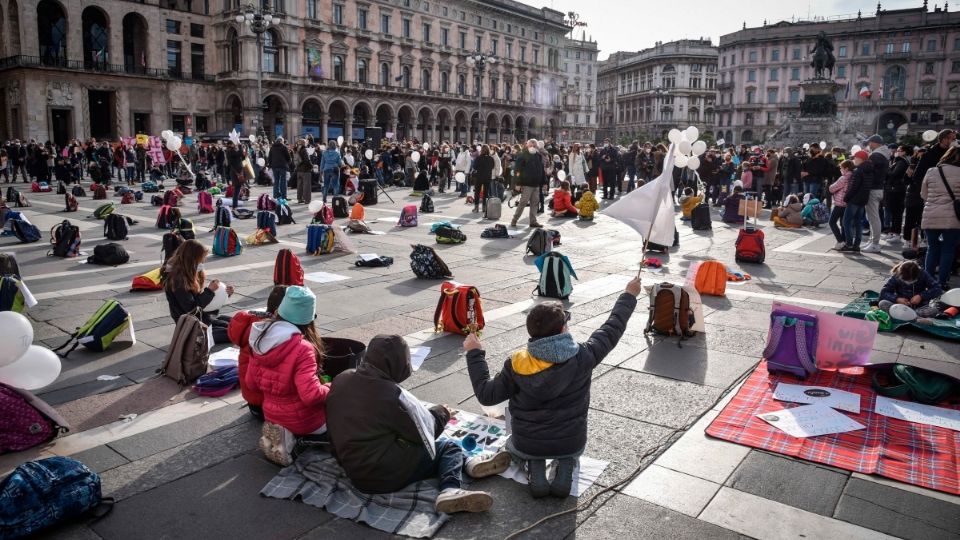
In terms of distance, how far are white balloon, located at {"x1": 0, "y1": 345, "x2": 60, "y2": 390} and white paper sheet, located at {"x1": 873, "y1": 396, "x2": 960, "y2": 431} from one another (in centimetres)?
535

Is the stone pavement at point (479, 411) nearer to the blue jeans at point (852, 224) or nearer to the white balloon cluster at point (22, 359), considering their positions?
the white balloon cluster at point (22, 359)

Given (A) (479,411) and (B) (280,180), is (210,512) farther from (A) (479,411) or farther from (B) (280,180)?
(B) (280,180)

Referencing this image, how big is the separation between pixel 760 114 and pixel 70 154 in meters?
80.0

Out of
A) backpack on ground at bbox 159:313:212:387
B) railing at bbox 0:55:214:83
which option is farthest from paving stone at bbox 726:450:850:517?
railing at bbox 0:55:214:83

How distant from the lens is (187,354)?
16.4ft

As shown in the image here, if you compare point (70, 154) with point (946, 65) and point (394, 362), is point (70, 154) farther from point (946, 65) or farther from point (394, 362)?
point (946, 65)

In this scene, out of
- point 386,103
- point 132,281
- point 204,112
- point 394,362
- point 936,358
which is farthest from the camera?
point 386,103

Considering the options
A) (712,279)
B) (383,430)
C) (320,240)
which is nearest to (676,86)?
(320,240)

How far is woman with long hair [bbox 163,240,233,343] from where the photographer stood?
552cm

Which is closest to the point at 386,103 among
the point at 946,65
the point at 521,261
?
the point at 521,261

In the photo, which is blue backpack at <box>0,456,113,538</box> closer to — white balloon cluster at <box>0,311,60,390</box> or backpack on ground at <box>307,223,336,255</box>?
white balloon cluster at <box>0,311,60,390</box>

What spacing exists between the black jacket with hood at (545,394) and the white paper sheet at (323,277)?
18.5 feet

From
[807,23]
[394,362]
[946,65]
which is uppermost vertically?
[807,23]

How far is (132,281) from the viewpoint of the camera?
330 inches
